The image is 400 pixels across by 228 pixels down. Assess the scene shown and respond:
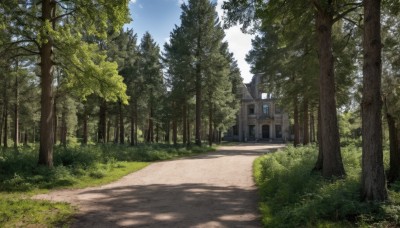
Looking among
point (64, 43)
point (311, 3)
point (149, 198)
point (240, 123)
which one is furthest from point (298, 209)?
point (240, 123)

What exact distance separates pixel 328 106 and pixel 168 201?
17.9 feet

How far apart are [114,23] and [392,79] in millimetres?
10227

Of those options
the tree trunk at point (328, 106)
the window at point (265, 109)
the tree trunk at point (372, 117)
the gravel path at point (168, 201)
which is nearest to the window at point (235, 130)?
the window at point (265, 109)

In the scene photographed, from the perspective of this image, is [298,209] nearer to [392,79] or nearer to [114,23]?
[392,79]

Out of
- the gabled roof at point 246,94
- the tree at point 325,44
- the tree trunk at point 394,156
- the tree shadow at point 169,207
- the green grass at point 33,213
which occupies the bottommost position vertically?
the tree shadow at point 169,207

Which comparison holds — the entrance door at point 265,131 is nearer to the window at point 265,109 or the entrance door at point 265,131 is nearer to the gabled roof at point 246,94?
the window at point 265,109

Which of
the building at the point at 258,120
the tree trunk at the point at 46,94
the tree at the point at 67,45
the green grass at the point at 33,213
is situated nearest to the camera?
the green grass at the point at 33,213

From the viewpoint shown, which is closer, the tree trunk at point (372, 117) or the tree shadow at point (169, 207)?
the tree trunk at point (372, 117)

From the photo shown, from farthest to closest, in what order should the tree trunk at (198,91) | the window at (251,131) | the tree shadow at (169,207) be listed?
1. the window at (251,131)
2. the tree trunk at (198,91)
3. the tree shadow at (169,207)

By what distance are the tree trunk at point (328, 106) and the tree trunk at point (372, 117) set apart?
130 inches

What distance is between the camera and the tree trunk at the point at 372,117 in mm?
6781

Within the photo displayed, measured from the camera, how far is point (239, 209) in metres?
8.69

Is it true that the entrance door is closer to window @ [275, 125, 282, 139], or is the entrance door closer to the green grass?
window @ [275, 125, 282, 139]

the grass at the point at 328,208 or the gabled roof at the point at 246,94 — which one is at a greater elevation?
the gabled roof at the point at 246,94
